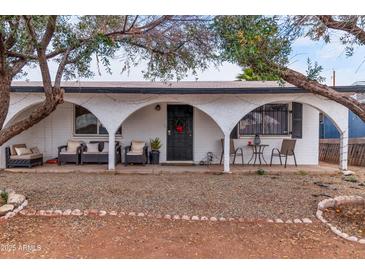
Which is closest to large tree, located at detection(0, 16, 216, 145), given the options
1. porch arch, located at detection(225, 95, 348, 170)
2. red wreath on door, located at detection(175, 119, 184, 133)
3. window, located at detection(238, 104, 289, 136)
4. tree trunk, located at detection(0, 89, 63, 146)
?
tree trunk, located at detection(0, 89, 63, 146)

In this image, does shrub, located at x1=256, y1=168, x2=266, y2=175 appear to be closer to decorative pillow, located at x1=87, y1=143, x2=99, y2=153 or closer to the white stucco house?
the white stucco house

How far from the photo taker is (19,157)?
916cm

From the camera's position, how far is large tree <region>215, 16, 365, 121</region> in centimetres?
433

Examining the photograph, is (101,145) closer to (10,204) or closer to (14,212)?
(10,204)

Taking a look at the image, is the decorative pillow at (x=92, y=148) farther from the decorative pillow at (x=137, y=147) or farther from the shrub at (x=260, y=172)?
the shrub at (x=260, y=172)

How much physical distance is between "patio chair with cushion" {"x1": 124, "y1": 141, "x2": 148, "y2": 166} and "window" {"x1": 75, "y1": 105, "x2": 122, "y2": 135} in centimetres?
99

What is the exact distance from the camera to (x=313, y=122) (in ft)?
34.3

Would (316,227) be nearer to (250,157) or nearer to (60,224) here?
(60,224)

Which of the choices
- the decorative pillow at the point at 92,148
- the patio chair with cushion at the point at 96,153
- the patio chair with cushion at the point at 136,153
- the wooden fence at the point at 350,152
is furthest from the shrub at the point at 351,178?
the decorative pillow at the point at 92,148

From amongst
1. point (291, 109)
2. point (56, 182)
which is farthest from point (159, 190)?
point (291, 109)

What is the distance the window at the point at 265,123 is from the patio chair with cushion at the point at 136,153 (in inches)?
142

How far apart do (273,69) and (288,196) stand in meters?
2.91

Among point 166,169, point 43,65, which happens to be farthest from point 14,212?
point 166,169

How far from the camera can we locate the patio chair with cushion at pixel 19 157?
30.0 feet
